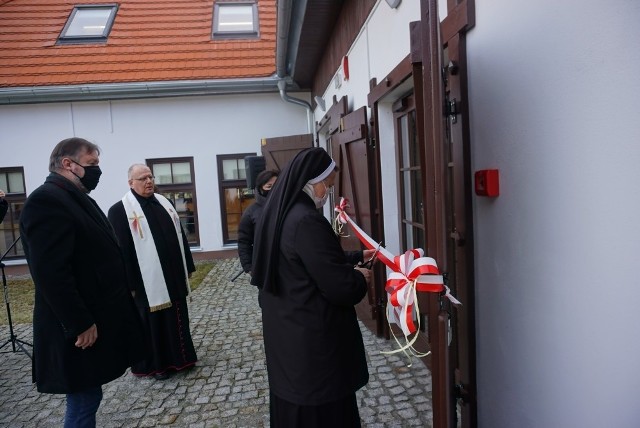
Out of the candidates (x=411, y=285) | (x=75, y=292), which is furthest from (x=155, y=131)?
(x=411, y=285)

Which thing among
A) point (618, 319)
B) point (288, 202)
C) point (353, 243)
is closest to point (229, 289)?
point (353, 243)

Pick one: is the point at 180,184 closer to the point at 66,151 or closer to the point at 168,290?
the point at 168,290

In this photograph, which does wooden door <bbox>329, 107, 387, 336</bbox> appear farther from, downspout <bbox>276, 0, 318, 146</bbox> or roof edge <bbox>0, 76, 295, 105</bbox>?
roof edge <bbox>0, 76, 295, 105</bbox>

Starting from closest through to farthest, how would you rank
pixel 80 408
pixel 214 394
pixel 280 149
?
pixel 80 408
pixel 214 394
pixel 280 149

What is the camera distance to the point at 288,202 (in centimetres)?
193

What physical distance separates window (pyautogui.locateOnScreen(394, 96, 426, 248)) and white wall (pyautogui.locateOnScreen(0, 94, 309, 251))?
6.05 metres

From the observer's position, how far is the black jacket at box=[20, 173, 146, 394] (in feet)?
7.14

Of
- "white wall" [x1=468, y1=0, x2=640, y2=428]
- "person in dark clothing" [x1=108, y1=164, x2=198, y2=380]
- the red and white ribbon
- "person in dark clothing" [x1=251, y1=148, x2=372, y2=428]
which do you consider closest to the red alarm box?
"white wall" [x1=468, y1=0, x2=640, y2=428]

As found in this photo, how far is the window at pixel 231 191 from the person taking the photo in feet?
31.3

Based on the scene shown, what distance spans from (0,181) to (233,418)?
901cm

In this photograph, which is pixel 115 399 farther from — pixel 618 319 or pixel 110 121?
pixel 110 121

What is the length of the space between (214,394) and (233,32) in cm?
909

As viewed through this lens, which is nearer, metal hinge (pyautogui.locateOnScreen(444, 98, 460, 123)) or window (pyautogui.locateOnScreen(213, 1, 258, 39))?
metal hinge (pyautogui.locateOnScreen(444, 98, 460, 123))

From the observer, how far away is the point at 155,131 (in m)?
9.32
